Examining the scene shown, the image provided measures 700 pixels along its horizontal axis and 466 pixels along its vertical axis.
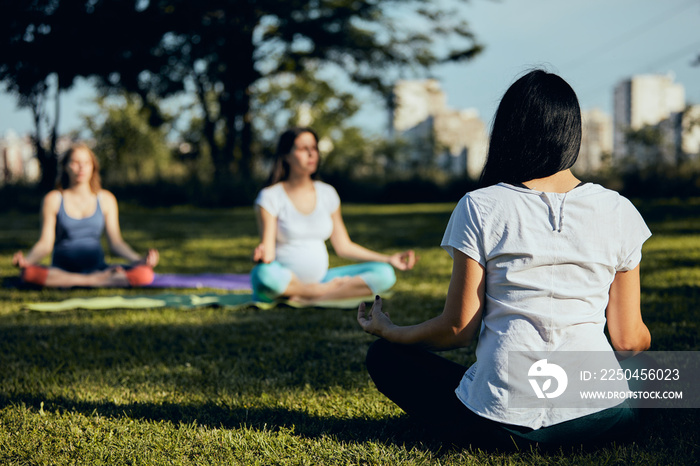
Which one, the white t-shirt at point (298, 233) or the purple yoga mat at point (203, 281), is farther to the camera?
the purple yoga mat at point (203, 281)

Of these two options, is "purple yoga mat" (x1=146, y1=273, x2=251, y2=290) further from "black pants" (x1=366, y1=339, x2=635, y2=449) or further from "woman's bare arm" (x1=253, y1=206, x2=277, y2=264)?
"black pants" (x1=366, y1=339, x2=635, y2=449)

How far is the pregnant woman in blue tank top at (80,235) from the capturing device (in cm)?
550

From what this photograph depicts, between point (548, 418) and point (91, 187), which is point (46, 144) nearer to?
point (91, 187)

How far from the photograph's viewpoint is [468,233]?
5.66ft

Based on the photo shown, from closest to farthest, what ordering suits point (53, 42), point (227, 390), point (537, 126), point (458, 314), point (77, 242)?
point (537, 126) < point (458, 314) < point (227, 390) < point (77, 242) < point (53, 42)

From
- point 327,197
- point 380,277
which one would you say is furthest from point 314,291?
point 327,197

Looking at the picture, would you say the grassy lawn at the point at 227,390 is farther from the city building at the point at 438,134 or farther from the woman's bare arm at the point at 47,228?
the city building at the point at 438,134

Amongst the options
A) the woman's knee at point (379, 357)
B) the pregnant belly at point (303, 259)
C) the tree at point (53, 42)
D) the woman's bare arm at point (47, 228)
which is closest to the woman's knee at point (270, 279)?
the pregnant belly at point (303, 259)

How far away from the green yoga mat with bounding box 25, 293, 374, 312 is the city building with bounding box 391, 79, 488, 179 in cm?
183

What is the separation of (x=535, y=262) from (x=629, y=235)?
0.94 feet

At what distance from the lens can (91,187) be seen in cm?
583

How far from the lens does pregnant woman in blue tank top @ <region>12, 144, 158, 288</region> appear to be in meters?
5.50

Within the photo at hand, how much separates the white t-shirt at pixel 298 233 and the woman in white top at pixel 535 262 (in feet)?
9.73

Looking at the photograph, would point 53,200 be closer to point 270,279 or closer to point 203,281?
point 203,281
